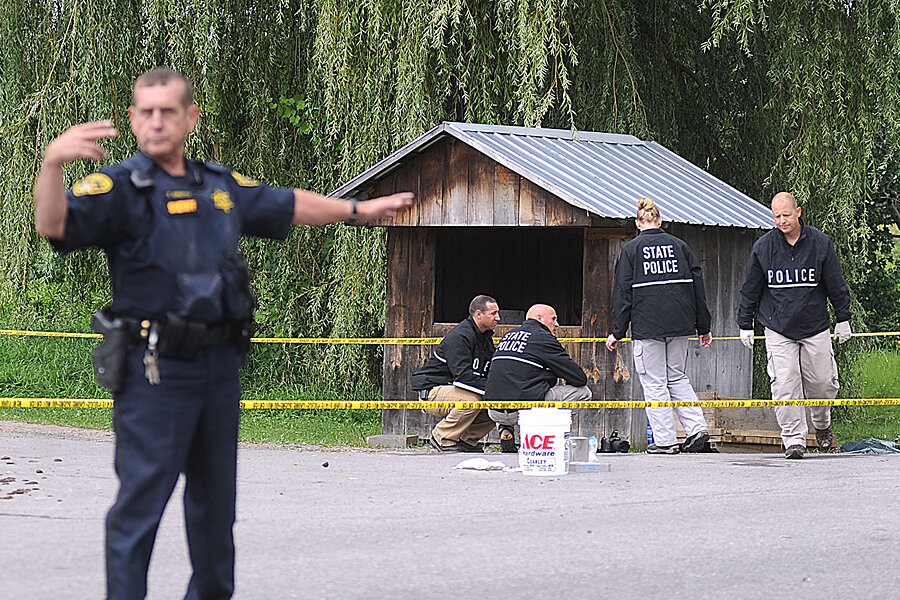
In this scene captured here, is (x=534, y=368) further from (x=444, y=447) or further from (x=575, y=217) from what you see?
(x=575, y=217)

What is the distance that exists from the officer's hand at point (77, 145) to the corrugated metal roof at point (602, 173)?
7494 millimetres

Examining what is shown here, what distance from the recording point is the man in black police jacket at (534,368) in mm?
11008

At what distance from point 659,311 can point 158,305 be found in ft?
23.1

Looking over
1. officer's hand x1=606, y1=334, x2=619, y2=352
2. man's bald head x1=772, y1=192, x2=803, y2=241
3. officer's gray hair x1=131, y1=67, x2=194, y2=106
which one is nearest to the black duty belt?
officer's gray hair x1=131, y1=67, x2=194, y2=106

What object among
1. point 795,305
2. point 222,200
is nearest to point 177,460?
point 222,200

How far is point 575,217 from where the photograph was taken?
38.6 feet

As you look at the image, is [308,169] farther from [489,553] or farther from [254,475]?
[489,553]

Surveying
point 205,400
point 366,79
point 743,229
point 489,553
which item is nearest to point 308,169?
point 366,79

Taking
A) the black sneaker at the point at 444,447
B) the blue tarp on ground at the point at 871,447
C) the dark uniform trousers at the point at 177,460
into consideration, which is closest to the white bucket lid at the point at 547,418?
the black sneaker at the point at 444,447

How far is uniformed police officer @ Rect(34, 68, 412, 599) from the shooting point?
168 inches

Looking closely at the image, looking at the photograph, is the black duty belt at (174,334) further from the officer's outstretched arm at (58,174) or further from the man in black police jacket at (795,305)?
the man in black police jacket at (795,305)

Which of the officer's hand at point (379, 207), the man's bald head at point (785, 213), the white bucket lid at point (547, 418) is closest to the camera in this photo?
the officer's hand at point (379, 207)

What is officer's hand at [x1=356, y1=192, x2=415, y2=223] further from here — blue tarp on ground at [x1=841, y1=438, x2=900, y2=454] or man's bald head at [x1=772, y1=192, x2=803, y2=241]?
blue tarp on ground at [x1=841, y1=438, x2=900, y2=454]

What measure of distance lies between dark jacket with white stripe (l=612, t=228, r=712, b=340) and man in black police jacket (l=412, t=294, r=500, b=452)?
4.50ft
